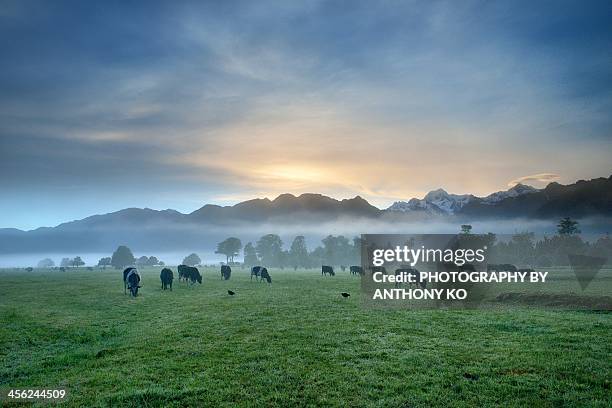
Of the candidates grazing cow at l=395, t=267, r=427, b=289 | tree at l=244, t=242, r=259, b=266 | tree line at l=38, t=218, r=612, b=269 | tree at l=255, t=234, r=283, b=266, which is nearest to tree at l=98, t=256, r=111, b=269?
tree line at l=38, t=218, r=612, b=269

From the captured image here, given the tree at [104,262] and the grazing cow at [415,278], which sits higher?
the grazing cow at [415,278]

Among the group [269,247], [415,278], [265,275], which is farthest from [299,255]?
[415,278]

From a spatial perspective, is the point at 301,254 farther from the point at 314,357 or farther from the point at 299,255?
the point at 314,357

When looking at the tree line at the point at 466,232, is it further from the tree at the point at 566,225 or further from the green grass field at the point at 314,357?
the green grass field at the point at 314,357

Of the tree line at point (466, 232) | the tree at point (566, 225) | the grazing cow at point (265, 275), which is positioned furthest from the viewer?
the tree at point (566, 225)

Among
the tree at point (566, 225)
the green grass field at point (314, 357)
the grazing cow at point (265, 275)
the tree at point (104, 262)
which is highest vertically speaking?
the tree at point (566, 225)

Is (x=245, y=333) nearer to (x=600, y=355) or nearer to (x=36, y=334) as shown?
(x=36, y=334)

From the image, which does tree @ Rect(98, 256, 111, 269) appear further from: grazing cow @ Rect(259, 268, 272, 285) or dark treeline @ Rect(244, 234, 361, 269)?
grazing cow @ Rect(259, 268, 272, 285)

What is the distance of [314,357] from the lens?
56.0ft

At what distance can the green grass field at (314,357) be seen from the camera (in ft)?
43.0

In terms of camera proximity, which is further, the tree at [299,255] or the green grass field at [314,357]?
the tree at [299,255]

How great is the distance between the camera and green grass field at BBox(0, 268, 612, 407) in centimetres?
1312

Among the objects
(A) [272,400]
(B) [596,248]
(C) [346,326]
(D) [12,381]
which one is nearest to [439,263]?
(C) [346,326]

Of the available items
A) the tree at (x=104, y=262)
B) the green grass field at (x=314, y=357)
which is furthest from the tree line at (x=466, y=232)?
the green grass field at (x=314, y=357)
